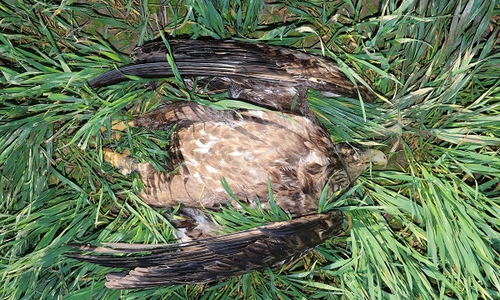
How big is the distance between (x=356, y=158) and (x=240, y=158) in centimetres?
56

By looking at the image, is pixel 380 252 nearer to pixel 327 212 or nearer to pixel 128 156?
pixel 327 212

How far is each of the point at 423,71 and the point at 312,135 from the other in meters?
0.66

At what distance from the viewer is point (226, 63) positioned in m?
1.64

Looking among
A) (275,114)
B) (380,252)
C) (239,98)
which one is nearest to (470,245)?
(380,252)

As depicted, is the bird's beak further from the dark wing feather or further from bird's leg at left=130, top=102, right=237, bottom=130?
bird's leg at left=130, top=102, right=237, bottom=130

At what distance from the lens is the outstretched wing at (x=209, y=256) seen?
170 centimetres

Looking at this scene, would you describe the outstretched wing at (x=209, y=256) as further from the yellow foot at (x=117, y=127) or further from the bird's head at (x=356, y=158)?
the yellow foot at (x=117, y=127)

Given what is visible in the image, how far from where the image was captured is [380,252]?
2.09 metres

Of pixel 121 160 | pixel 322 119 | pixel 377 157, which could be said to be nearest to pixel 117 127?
pixel 121 160

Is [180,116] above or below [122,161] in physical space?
above

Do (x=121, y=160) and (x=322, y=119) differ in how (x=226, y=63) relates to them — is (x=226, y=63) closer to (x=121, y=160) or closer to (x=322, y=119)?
(x=322, y=119)

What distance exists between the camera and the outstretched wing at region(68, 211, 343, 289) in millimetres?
1702

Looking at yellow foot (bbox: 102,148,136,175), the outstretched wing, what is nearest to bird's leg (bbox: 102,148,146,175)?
yellow foot (bbox: 102,148,136,175)

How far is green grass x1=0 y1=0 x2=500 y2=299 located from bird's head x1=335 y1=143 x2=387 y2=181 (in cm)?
5
